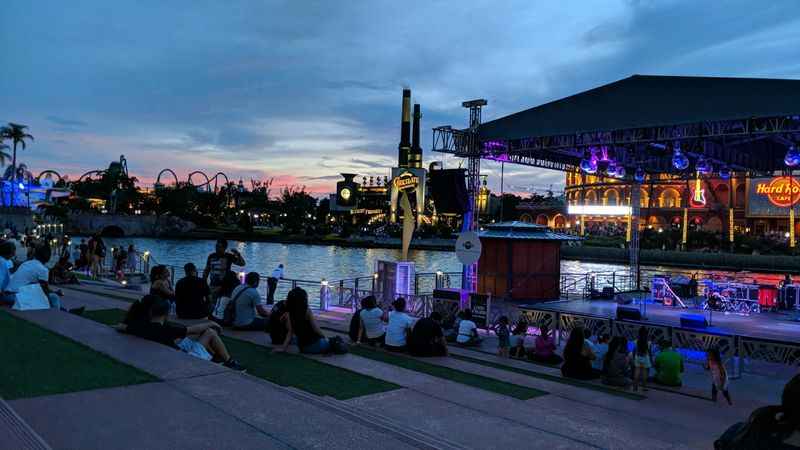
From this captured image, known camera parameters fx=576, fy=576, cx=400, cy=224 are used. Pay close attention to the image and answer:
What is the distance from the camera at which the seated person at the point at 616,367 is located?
10094mm

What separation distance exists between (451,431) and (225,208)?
17759 cm

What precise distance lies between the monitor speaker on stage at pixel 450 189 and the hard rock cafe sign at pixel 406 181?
0.68 meters

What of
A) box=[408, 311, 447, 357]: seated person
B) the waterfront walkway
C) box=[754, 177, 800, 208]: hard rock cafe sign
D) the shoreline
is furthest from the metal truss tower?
box=[754, 177, 800, 208]: hard rock cafe sign

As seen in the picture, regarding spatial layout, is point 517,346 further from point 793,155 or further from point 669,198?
point 669,198

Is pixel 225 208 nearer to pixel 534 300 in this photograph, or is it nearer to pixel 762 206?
pixel 762 206

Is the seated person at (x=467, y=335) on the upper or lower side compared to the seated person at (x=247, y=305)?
lower

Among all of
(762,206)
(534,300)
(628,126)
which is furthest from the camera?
(762,206)

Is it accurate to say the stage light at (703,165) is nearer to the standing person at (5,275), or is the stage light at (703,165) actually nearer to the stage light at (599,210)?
the standing person at (5,275)

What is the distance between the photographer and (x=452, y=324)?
16391mm

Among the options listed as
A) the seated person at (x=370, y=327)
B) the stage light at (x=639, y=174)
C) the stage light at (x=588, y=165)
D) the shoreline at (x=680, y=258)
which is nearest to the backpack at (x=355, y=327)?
the seated person at (x=370, y=327)

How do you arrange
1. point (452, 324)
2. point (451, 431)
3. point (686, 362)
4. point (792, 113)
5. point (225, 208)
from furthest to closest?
1. point (225, 208)
2. point (792, 113)
3. point (452, 324)
4. point (686, 362)
5. point (451, 431)

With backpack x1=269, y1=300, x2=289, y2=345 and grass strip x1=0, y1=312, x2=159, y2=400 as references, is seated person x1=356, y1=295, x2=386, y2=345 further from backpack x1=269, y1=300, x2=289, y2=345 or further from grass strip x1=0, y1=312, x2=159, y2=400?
grass strip x1=0, y1=312, x2=159, y2=400

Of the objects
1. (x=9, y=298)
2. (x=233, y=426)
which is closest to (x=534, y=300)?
(x=9, y=298)

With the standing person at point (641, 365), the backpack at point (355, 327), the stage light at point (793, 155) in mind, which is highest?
the stage light at point (793, 155)
